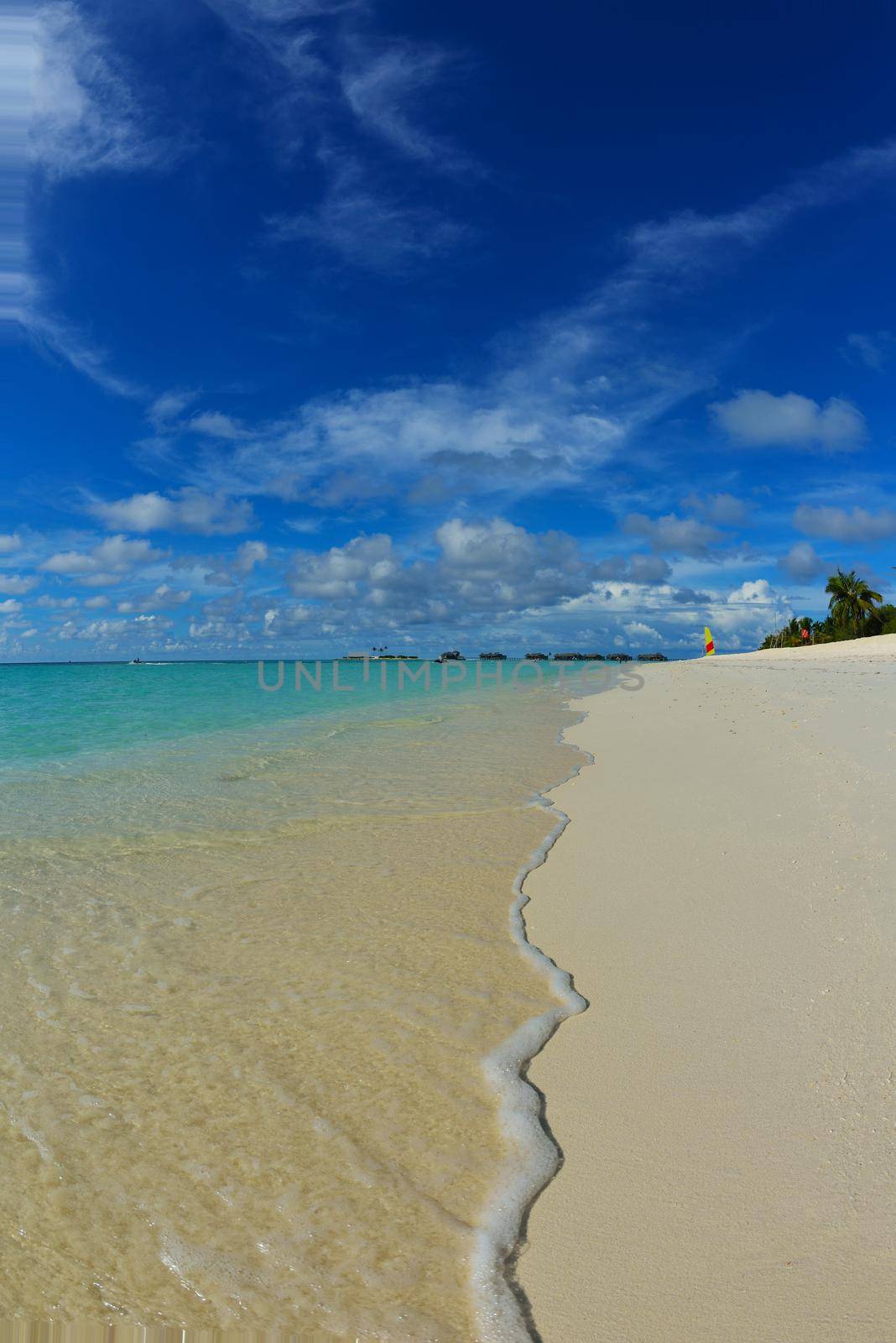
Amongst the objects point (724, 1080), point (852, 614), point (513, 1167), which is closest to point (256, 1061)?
point (513, 1167)

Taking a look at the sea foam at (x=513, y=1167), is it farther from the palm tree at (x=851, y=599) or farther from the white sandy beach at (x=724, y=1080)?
the palm tree at (x=851, y=599)

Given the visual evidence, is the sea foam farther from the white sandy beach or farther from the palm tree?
the palm tree

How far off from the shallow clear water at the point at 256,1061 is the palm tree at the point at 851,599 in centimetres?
8189

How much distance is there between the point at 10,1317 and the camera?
2.40 m

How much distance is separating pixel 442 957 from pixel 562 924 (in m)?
1.03

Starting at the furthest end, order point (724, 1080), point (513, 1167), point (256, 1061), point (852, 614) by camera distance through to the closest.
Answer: point (852, 614), point (256, 1061), point (724, 1080), point (513, 1167)

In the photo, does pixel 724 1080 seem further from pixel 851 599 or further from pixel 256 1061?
pixel 851 599

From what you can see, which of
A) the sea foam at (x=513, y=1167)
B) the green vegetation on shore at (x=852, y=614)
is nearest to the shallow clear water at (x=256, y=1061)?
the sea foam at (x=513, y=1167)

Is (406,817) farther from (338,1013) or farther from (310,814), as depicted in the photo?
(338,1013)

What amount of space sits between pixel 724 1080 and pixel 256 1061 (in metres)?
2.28

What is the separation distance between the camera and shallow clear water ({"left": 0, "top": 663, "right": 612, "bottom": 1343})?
255 centimetres

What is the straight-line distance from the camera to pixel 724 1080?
11.3 feet

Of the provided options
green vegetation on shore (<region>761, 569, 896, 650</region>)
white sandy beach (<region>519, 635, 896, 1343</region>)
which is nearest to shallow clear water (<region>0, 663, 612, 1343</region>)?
white sandy beach (<region>519, 635, 896, 1343</region>)

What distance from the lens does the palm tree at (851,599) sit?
260ft
